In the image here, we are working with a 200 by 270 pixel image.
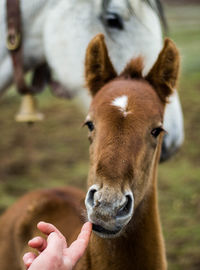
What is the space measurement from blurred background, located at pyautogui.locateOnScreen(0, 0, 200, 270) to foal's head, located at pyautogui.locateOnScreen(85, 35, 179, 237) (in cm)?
76

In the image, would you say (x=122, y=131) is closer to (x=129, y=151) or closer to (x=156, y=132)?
(x=129, y=151)

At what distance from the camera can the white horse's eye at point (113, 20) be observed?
7.23 ft

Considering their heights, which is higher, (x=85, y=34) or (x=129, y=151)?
(x=85, y=34)

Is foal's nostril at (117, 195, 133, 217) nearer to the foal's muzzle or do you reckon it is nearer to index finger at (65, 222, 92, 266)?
the foal's muzzle

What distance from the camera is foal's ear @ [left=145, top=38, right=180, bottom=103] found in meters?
1.89

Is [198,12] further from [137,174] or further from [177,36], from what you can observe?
[137,174]

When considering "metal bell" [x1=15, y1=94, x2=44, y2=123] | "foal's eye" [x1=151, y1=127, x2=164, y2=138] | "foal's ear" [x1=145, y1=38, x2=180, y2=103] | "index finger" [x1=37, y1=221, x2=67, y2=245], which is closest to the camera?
"index finger" [x1=37, y1=221, x2=67, y2=245]

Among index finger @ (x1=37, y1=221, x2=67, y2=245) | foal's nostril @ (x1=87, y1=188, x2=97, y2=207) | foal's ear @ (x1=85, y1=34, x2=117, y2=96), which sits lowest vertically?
foal's nostril @ (x1=87, y1=188, x2=97, y2=207)

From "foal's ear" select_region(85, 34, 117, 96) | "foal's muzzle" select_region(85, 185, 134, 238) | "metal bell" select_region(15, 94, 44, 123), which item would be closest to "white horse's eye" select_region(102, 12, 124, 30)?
"foal's ear" select_region(85, 34, 117, 96)

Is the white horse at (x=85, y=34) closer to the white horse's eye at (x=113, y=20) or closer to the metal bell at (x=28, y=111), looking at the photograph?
the white horse's eye at (x=113, y=20)

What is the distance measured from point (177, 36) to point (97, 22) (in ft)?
25.9

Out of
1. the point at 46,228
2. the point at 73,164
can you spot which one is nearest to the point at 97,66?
the point at 46,228

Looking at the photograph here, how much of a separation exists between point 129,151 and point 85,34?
3.21 feet

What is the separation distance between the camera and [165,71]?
191cm
